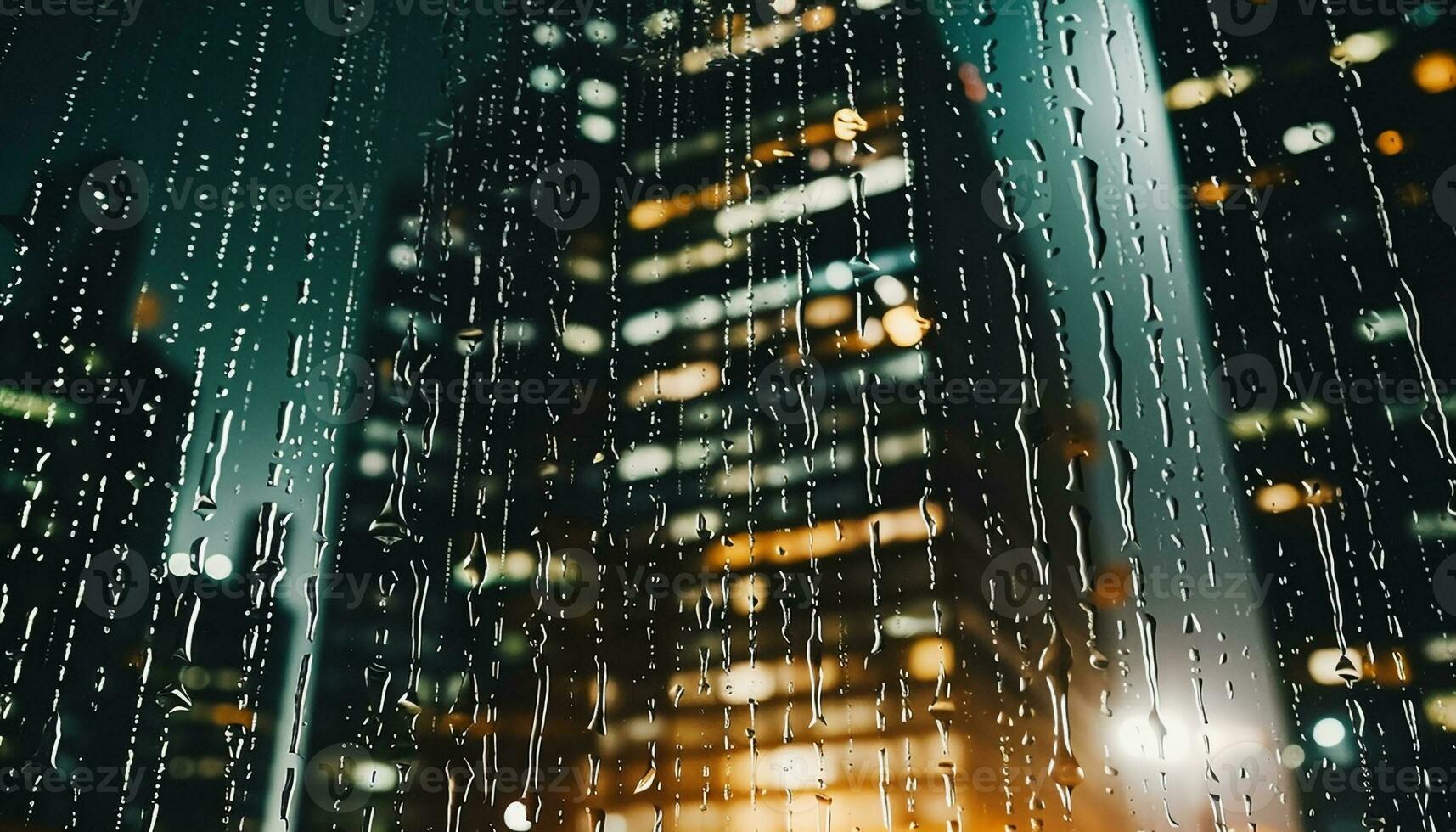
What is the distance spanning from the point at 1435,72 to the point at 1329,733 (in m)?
9.11

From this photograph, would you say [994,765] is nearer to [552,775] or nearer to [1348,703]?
[1348,703]

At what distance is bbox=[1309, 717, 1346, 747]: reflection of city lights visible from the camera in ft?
45.8

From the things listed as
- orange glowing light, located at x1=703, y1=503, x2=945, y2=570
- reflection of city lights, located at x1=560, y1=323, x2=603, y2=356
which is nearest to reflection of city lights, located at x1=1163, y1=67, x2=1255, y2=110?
orange glowing light, located at x1=703, y1=503, x2=945, y2=570

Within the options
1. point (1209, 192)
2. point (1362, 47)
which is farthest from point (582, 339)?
point (1362, 47)

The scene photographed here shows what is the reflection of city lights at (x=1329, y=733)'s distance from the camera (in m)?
14.0

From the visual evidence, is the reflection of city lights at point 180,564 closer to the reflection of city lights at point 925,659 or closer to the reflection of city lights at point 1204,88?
the reflection of city lights at point 1204,88

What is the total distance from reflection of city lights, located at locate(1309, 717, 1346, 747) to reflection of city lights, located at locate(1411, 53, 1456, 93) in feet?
28.1

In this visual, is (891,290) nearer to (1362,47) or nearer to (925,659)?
(925,659)

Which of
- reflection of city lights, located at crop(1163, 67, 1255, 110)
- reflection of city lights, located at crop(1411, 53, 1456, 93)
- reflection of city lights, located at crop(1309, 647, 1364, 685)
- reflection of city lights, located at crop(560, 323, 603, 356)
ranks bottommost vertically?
reflection of city lights, located at crop(1309, 647, 1364, 685)

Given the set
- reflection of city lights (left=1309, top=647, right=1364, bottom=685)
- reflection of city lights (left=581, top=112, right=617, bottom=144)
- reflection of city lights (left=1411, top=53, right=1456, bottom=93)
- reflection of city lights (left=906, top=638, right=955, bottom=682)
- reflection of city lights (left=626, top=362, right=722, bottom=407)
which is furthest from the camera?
reflection of city lights (left=906, top=638, right=955, bottom=682)

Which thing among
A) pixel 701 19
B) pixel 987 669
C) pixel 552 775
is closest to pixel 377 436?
pixel 552 775

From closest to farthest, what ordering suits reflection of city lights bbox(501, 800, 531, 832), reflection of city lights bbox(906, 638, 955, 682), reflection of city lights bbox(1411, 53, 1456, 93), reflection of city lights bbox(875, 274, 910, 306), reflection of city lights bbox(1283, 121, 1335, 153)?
1. reflection of city lights bbox(1283, 121, 1335, 153)
2. reflection of city lights bbox(1411, 53, 1456, 93)
3. reflection of city lights bbox(501, 800, 531, 832)
4. reflection of city lights bbox(875, 274, 910, 306)
5. reflection of city lights bbox(906, 638, 955, 682)

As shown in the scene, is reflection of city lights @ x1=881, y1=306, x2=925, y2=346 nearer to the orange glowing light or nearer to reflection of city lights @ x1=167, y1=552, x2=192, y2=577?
the orange glowing light

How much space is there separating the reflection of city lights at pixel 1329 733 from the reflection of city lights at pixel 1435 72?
28.1 ft
